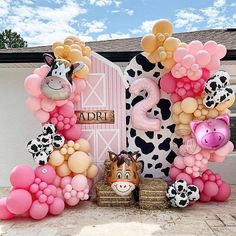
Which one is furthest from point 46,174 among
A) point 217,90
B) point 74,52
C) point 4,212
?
point 217,90

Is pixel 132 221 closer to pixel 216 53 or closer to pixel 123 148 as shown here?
pixel 123 148

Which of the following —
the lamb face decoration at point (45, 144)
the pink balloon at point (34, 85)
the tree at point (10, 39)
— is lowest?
the lamb face decoration at point (45, 144)

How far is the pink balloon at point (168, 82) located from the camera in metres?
5.93

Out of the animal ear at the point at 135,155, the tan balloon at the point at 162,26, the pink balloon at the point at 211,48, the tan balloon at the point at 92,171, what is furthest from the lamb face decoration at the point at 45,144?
the pink balloon at the point at 211,48

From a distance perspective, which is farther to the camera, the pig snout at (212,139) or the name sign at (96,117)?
the name sign at (96,117)

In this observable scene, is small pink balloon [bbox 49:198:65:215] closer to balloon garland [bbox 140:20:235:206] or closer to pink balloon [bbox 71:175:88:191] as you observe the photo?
pink balloon [bbox 71:175:88:191]

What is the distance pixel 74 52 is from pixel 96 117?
1.34m

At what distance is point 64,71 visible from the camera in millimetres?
5484

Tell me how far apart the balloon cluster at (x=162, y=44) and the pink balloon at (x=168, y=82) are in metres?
0.20

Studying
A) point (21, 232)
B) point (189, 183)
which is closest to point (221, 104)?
point (189, 183)

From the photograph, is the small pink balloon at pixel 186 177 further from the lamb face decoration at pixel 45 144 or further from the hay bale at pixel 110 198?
the lamb face decoration at pixel 45 144

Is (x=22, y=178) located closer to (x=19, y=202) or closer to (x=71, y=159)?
(x=19, y=202)

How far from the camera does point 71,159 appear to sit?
219 inches

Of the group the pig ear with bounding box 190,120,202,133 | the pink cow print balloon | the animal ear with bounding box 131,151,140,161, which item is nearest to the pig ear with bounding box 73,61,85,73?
the animal ear with bounding box 131,151,140,161
